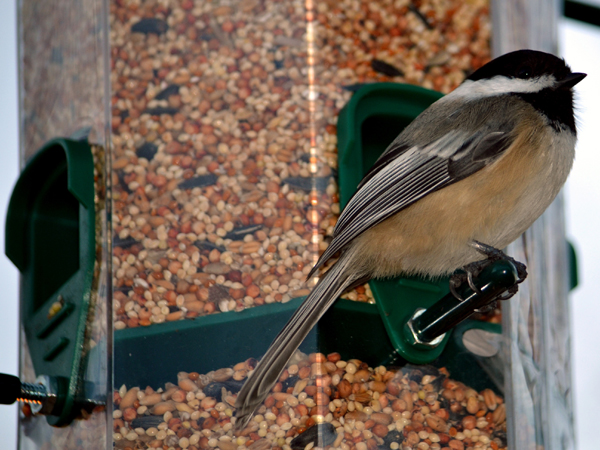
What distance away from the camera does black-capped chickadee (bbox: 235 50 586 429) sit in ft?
9.04

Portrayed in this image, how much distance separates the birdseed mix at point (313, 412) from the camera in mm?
2555

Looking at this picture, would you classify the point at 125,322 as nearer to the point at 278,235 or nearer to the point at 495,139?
the point at 278,235

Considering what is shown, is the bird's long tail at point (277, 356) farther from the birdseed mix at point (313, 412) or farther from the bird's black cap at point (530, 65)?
the bird's black cap at point (530, 65)

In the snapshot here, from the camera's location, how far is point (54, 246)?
3123 mm

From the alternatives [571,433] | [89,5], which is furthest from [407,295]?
[89,5]

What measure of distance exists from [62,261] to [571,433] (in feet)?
6.80

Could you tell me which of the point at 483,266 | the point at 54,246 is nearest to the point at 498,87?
the point at 483,266

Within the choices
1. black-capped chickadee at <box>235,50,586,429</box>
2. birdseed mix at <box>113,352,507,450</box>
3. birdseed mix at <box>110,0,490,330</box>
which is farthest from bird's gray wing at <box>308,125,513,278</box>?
birdseed mix at <box>113,352,507,450</box>

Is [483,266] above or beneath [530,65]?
beneath

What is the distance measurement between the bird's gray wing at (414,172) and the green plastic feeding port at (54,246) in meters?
0.94

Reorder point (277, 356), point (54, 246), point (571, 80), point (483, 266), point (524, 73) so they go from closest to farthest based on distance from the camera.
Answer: point (277, 356) < point (483, 266) < point (571, 80) < point (524, 73) < point (54, 246)

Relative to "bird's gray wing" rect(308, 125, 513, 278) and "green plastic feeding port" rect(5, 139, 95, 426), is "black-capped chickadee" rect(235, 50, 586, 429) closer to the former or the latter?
"bird's gray wing" rect(308, 125, 513, 278)

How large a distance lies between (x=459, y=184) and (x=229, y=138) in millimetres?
824

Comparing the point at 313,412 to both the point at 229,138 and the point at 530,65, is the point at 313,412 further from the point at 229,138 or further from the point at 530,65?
the point at 530,65
